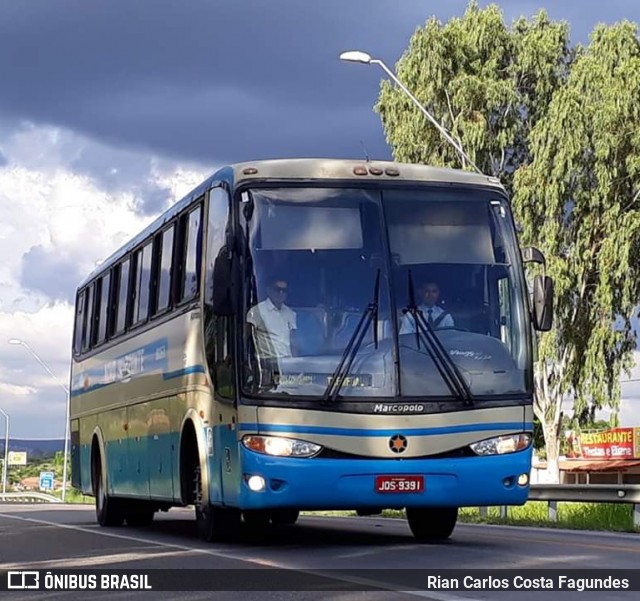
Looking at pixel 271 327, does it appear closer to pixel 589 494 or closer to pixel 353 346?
pixel 353 346

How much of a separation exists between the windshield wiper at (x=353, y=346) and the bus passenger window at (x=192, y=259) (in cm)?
231

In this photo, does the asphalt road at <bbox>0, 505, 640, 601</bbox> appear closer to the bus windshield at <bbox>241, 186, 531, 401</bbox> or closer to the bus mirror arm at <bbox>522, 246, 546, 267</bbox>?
the bus windshield at <bbox>241, 186, 531, 401</bbox>

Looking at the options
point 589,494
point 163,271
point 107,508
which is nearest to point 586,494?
point 589,494

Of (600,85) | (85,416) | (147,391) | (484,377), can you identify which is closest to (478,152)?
(600,85)

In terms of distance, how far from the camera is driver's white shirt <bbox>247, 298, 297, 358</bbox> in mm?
13875

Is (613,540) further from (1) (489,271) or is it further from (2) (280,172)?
(2) (280,172)

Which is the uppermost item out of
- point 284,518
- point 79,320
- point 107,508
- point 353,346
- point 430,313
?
point 79,320

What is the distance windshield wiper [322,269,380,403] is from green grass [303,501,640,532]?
701 centimetres

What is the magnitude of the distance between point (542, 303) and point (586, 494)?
7686 millimetres

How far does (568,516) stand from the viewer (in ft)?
77.6

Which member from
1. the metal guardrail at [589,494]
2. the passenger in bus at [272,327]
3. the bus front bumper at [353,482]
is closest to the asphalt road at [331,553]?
the bus front bumper at [353,482]

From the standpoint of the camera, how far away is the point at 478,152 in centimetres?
4534

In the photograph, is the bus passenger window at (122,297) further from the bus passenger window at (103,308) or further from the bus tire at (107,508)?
the bus tire at (107,508)

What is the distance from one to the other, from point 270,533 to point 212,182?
4795 mm
